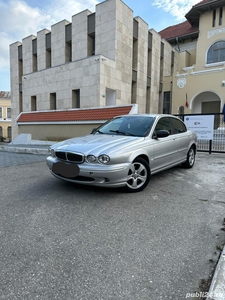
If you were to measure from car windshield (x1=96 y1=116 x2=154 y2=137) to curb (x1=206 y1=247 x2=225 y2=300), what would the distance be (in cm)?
296

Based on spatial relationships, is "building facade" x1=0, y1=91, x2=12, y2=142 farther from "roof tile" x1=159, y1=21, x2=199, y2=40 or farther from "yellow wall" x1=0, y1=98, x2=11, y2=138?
"roof tile" x1=159, y1=21, x2=199, y2=40

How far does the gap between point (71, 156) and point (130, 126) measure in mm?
1684

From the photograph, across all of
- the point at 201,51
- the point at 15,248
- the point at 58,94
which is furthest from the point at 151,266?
the point at 201,51

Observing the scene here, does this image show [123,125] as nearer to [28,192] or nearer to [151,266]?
[28,192]

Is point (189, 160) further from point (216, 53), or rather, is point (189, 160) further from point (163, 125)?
point (216, 53)

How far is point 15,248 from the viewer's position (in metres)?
2.36

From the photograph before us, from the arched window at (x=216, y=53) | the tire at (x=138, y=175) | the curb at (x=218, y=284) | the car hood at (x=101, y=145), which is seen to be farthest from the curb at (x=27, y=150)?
the arched window at (x=216, y=53)

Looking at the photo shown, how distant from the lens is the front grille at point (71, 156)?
3.85 meters

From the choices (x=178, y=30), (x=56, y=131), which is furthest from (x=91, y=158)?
(x=178, y=30)

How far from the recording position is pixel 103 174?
365cm

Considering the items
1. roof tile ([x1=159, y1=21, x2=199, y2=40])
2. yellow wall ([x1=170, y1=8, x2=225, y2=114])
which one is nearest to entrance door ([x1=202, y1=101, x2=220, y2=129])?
yellow wall ([x1=170, y1=8, x2=225, y2=114])

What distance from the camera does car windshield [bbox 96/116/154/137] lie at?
15.6 feet

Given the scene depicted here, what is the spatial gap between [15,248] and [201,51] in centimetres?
2556

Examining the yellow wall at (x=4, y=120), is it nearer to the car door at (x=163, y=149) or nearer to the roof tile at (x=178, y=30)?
the roof tile at (x=178, y=30)
